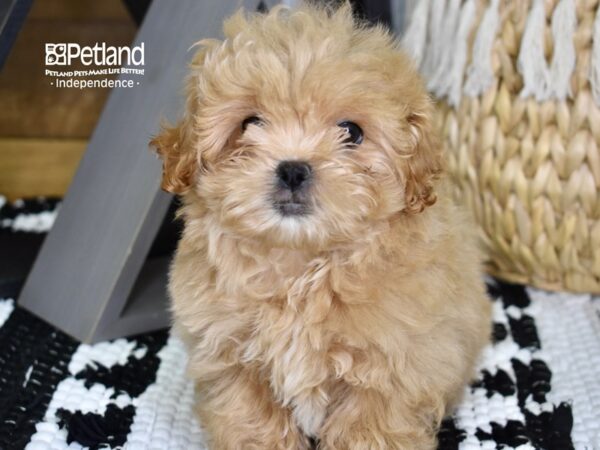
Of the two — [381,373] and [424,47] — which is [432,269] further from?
[424,47]

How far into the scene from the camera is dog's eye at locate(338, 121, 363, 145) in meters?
1.33

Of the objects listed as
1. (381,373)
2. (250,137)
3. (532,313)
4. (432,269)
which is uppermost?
(250,137)

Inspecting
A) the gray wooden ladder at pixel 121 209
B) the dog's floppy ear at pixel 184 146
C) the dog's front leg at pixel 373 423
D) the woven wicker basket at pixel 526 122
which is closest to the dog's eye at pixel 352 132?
the dog's floppy ear at pixel 184 146

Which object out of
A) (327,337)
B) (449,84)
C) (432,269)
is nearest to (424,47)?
(449,84)

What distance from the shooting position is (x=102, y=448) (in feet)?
5.01

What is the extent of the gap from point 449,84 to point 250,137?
84cm

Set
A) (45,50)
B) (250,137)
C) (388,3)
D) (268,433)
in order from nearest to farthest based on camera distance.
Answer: (250,137)
(268,433)
(388,3)
(45,50)

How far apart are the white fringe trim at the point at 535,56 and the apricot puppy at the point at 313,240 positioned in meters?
0.55

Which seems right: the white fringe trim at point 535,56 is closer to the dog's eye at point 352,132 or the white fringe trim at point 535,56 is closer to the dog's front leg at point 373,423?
the dog's eye at point 352,132

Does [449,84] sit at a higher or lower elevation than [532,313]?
higher

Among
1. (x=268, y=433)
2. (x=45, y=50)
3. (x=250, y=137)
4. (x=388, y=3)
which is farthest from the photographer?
(x=45, y=50)

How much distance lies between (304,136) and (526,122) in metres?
0.83

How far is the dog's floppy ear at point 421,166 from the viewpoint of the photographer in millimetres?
1345

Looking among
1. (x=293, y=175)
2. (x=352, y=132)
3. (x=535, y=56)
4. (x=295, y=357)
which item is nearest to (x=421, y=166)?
(x=352, y=132)
